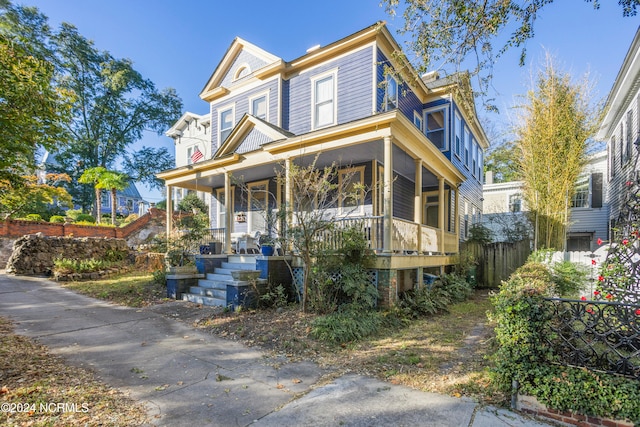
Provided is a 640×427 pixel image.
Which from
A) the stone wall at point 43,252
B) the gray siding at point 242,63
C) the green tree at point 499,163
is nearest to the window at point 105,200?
the stone wall at point 43,252

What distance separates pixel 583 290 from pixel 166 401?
9.19 metres

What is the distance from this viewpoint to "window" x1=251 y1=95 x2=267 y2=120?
12453 mm

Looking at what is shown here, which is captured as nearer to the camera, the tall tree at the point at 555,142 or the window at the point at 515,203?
the tall tree at the point at 555,142

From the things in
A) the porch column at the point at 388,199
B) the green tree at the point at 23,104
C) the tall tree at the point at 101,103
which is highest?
the tall tree at the point at 101,103

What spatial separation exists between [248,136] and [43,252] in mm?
9686

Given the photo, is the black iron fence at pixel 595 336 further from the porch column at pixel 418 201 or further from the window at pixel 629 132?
the window at pixel 629 132

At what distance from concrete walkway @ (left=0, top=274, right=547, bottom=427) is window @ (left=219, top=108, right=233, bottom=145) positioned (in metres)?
8.97

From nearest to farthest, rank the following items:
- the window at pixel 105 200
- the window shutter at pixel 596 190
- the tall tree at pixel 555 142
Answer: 1. the tall tree at pixel 555 142
2. the window shutter at pixel 596 190
3. the window at pixel 105 200

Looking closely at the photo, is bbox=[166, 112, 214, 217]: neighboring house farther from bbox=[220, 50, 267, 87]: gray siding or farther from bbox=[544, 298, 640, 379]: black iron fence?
bbox=[544, 298, 640, 379]: black iron fence

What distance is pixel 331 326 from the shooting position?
5.71 meters

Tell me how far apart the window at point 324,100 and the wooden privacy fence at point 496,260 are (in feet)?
24.4

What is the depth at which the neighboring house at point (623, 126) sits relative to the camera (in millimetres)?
9102

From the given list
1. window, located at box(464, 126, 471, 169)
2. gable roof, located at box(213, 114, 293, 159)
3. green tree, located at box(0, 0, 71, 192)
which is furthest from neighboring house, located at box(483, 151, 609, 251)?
green tree, located at box(0, 0, 71, 192)

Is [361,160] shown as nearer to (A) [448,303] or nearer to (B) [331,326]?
(A) [448,303]
